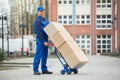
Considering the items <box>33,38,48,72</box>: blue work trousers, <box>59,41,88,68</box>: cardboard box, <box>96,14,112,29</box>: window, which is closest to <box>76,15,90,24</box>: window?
<box>96,14,112,29</box>: window

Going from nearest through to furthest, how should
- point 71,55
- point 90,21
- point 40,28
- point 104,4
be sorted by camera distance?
point 71,55 → point 40,28 → point 90,21 → point 104,4

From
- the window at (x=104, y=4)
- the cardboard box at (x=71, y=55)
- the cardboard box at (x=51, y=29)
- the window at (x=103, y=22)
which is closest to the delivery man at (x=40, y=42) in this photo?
the cardboard box at (x=51, y=29)

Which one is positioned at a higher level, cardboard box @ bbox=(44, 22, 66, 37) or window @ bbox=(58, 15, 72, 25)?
cardboard box @ bbox=(44, 22, 66, 37)

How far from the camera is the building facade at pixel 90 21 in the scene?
295 ft

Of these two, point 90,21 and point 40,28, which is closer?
point 40,28

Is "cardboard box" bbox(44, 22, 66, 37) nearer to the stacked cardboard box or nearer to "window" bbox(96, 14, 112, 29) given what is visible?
the stacked cardboard box

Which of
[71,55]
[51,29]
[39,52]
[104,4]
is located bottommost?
[71,55]

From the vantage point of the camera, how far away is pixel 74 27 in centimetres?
9094

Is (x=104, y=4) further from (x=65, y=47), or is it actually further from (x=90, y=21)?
(x=65, y=47)

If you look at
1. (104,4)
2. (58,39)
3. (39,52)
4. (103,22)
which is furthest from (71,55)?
(104,4)

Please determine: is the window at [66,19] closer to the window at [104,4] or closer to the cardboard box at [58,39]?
the window at [104,4]

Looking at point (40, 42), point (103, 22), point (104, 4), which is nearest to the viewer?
point (40, 42)

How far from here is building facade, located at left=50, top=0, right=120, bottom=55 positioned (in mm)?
89938

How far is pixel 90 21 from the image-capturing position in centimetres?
9081
